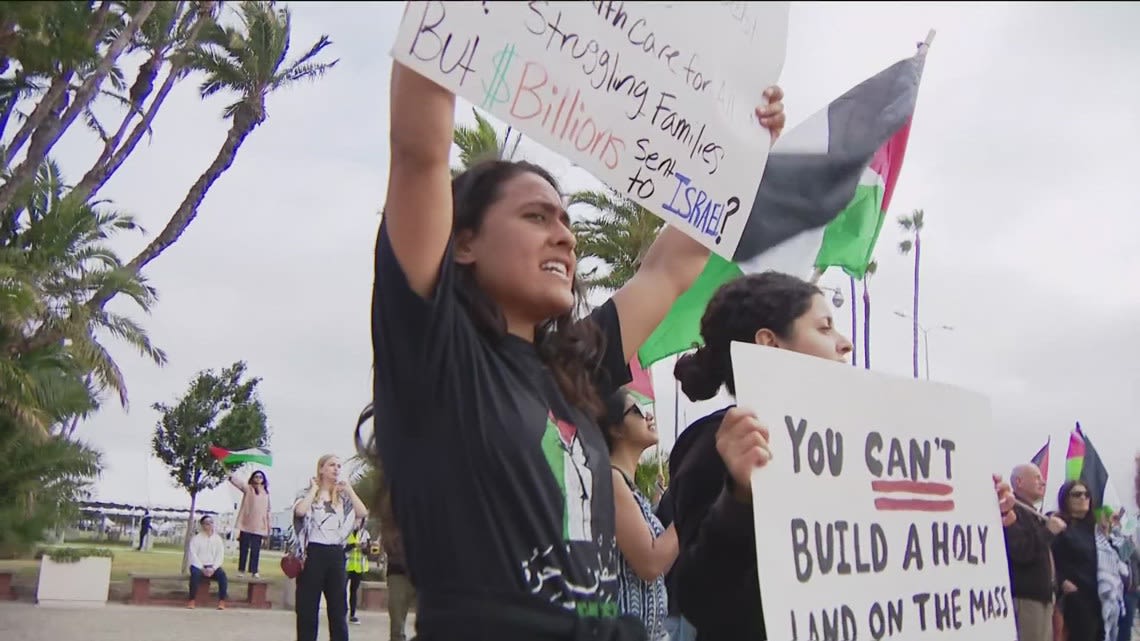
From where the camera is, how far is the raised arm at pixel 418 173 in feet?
5.25

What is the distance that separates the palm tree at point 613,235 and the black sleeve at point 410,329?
637 inches

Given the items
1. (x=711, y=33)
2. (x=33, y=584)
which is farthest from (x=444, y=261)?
(x=33, y=584)

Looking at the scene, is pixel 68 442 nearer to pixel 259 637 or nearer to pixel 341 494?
pixel 259 637

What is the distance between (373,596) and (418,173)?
52.1ft

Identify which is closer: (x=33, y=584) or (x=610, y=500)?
(x=610, y=500)

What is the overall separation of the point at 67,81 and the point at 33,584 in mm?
7862

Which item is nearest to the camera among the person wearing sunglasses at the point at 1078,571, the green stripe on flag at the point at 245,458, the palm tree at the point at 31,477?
the person wearing sunglasses at the point at 1078,571

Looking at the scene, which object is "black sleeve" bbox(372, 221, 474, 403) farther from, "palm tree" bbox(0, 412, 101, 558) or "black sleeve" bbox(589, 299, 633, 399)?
"palm tree" bbox(0, 412, 101, 558)

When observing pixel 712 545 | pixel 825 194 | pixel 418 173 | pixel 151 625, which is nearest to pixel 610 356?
pixel 712 545

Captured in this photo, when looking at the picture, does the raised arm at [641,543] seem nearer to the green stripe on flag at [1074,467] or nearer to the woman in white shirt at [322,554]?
the woman in white shirt at [322,554]

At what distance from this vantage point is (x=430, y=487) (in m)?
1.63

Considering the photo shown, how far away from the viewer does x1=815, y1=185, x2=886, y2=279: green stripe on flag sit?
3.52 m

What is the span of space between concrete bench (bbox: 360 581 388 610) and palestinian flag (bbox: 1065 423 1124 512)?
34.0ft

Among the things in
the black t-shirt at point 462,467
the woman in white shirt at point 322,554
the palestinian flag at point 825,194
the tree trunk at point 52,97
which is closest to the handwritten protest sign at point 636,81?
the black t-shirt at point 462,467
